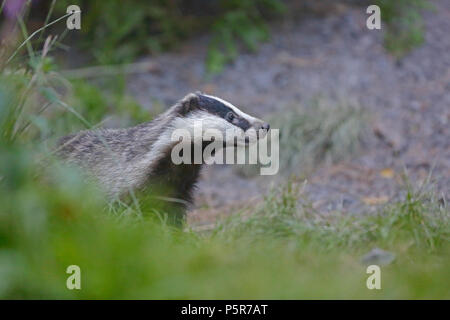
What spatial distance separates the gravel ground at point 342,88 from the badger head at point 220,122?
3.89 feet

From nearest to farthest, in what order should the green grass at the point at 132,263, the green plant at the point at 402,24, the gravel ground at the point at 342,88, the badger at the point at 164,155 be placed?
1. the green grass at the point at 132,263
2. the badger at the point at 164,155
3. the gravel ground at the point at 342,88
4. the green plant at the point at 402,24

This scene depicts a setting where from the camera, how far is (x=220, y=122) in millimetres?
4582

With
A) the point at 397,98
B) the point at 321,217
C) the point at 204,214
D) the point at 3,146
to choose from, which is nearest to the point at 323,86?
the point at 397,98

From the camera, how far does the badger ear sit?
465 centimetres

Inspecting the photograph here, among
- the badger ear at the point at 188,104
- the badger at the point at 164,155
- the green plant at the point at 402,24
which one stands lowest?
the badger at the point at 164,155

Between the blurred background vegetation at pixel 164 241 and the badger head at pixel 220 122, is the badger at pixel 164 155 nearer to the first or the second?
the badger head at pixel 220 122

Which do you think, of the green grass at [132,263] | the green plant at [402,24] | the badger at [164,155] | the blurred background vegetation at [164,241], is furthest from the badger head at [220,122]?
the green plant at [402,24]

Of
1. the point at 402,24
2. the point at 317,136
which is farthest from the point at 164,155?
the point at 402,24

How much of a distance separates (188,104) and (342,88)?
9.82ft

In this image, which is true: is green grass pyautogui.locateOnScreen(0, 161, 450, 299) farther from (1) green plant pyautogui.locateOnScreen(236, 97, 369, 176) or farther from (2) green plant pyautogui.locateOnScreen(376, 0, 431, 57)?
(2) green plant pyautogui.locateOnScreen(376, 0, 431, 57)

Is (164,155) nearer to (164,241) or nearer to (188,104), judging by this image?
(188,104)

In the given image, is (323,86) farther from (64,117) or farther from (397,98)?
(64,117)

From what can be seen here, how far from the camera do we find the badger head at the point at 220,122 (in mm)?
4578
